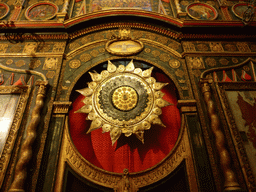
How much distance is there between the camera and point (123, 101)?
4621 mm

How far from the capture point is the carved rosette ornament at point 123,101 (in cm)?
434

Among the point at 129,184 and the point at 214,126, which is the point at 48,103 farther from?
the point at 214,126

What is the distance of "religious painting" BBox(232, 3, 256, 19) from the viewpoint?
20.9 ft

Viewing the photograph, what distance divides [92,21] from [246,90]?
4.49m

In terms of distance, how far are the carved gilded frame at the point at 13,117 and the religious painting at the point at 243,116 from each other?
4.43m

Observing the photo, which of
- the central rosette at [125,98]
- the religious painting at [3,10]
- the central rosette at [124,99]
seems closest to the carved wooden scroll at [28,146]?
the central rosette at [124,99]

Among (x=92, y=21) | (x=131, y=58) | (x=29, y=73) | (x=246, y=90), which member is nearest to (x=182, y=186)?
(x=246, y=90)

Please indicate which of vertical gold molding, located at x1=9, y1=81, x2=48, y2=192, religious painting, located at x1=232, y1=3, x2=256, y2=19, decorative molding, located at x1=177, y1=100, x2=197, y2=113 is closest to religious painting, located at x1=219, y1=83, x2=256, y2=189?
decorative molding, located at x1=177, y1=100, x2=197, y2=113

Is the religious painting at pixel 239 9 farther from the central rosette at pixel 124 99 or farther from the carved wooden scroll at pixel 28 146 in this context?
the carved wooden scroll at pixel 28 146

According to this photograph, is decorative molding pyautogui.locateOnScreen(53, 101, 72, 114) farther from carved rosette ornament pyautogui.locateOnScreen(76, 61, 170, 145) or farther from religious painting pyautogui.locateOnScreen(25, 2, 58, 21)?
religious painting pyautogui.locateOnScreen(25, 2, 58, 21)

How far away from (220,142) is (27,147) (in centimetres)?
365

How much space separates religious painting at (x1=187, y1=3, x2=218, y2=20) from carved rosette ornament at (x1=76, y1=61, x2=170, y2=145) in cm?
287

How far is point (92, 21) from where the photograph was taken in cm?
553

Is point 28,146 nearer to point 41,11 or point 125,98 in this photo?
point 125,98
